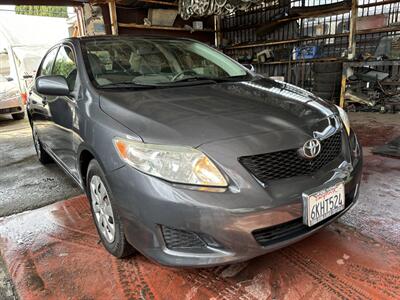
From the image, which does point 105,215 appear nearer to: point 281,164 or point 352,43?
point 281,164

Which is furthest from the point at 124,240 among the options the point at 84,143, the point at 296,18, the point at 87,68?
the point at 296,18

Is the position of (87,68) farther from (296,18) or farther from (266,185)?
(296,18)

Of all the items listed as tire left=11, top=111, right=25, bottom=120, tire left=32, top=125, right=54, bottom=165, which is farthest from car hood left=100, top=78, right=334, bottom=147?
tire left=11, top=111, right=25, bottom=120

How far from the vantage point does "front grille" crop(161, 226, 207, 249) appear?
1.43m

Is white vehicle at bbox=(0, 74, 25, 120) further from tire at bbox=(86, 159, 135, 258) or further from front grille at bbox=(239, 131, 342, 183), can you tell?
front grille at bbox=(239, 131, 342, 183)

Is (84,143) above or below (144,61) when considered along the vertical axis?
below

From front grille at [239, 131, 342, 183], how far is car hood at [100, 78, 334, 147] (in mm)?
129

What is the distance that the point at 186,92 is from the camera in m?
2.01

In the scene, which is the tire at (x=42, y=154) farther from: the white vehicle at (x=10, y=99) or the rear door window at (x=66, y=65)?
the white vehicle at (x=10, y=99)

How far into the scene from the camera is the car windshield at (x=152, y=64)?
7.06ft

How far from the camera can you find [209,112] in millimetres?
1687

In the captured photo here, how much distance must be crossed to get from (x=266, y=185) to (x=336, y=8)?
265 inches

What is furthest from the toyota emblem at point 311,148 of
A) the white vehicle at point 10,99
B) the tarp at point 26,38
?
the tarp at point 26,38

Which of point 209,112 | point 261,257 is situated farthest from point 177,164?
point 261,257
